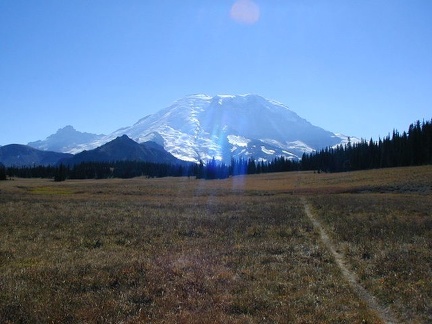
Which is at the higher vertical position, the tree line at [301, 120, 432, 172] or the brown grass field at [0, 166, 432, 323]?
the tree line at [301, 120, 432, 172]

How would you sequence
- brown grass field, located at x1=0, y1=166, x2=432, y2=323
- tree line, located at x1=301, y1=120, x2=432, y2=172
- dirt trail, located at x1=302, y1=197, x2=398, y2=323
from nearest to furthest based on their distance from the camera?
brown grass field, located at x1=0, y1=166, x2=432, y2=323
dirt trail, located at x1=302, y1=197, x2=398, y2=323
tree line, located at x1=301, y1=120, x2=432, y2=172

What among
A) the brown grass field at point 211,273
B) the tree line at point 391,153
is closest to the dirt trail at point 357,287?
the brown grass field at point 211,273

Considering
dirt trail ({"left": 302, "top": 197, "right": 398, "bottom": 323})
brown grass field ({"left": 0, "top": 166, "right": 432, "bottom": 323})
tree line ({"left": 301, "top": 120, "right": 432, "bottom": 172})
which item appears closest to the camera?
brown grass field ({"left": 0, "top": 166, "right": 432, "bottom": 323})

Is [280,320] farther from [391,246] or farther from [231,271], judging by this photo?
[391,246]

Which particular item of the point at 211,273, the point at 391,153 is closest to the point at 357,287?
the point at 211,273

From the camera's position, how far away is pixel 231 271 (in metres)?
15.3

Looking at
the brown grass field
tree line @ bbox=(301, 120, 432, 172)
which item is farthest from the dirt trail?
tree line @ bbox=(301, 120, 432, 172)

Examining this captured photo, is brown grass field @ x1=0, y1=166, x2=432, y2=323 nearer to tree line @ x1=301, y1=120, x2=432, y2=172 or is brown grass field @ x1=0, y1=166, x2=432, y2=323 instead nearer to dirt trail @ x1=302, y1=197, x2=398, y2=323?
dirt trail @ x1=302, y1=197, x2=398, y2=323

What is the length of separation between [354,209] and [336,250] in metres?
20.5

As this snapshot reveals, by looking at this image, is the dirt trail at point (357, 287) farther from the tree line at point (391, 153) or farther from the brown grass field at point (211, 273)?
the tree line at point (391, 153)

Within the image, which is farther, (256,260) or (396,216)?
(396,216)

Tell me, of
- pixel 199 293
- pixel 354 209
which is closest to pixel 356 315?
pixel 199 293

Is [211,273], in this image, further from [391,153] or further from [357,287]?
[391,153]

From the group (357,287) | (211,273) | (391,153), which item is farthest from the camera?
(391,153)
